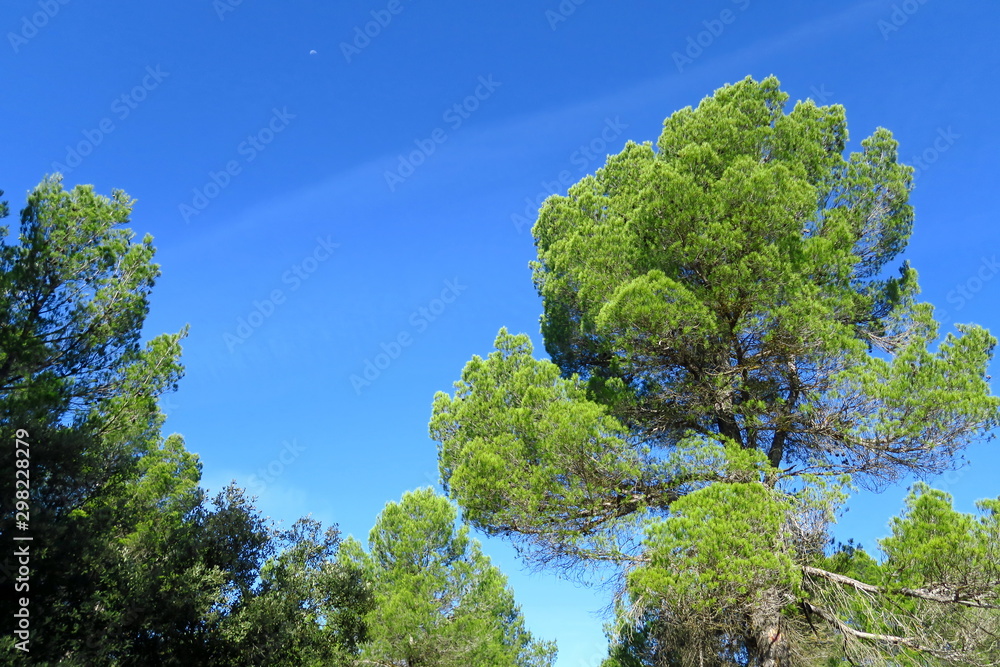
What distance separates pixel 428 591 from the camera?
60.4 feet

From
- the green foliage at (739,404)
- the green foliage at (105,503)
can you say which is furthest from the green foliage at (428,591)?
the green foliage at (739,404)

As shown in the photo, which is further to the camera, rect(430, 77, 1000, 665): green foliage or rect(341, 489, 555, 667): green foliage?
rect(341, 489, 555, 667): green foliage

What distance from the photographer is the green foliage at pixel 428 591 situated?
17.2 metres

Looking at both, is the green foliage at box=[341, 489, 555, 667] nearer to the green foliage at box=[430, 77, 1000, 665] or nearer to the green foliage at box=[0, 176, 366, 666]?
the green foliage at box=[0, 176, 366, 666]

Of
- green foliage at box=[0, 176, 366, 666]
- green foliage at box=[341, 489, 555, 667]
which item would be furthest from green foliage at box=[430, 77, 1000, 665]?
A: green foliage at box=[341, 489, 555, 667]

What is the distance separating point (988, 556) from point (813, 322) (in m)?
3.93

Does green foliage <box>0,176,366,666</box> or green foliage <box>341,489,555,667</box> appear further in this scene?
green foliage <box>341,489,555,667</box>

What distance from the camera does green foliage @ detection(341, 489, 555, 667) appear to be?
677 inches

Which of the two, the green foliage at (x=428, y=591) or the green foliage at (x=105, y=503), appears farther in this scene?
the green foliage at (x=428, y=591)

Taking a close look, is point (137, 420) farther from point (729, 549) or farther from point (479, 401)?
point (729, 549)

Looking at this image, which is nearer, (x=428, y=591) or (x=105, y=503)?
(x=105, y=503)

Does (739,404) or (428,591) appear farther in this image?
(428,591)

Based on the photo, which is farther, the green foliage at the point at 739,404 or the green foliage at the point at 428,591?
the green foliage at the point at 428,591

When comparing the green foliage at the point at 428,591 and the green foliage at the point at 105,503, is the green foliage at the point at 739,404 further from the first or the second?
the green foliage at the point at 428,591
